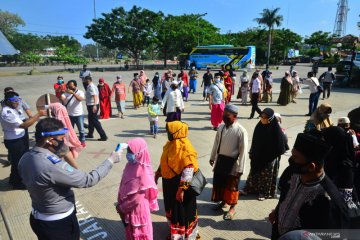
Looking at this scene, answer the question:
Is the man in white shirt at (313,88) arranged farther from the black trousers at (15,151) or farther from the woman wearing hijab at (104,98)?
the black trousers at (15,151)

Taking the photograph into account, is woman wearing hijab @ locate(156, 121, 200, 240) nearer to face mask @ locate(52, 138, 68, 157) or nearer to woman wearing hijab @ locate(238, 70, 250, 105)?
face mask @ locate(52, 138, 68, 157)

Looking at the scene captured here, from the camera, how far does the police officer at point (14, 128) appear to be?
4762mm

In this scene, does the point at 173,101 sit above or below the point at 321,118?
below

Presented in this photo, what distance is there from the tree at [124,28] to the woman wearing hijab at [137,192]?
125 ft

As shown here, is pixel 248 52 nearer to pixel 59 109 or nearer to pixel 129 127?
pixel 129 127

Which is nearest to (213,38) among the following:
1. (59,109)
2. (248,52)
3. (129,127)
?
(248,52)

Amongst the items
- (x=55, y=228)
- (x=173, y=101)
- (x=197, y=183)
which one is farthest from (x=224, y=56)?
(x=55, y=228)

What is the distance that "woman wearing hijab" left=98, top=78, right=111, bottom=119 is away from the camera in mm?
10062

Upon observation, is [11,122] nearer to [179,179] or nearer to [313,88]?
[179,179]

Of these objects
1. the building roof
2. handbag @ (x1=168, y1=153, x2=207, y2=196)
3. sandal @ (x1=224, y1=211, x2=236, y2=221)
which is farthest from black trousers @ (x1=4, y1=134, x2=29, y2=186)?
sandal @ (x1=224, y1=211, x2=236, y2=221)

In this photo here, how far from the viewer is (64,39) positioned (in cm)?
7850

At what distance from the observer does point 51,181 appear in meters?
2.34

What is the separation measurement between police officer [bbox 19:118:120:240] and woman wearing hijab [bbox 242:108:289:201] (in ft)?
9.27

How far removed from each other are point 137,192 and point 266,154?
2361mm
